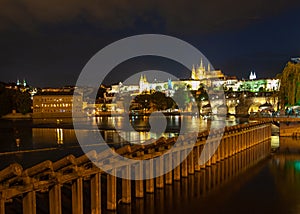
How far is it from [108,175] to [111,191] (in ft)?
2.40

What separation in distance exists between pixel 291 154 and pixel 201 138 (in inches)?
456

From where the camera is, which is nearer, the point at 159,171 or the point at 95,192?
the point at 95,192

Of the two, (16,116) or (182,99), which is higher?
(182,99)

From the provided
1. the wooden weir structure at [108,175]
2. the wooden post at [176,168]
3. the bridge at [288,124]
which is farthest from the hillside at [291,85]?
the wooden post at [176,168]

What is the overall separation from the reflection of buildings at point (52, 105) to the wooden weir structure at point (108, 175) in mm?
113904

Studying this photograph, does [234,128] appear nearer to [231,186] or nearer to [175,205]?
[231,186]

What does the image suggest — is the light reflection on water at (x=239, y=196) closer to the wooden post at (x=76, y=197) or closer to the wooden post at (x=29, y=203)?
the wooden post at (x=76, y=197)

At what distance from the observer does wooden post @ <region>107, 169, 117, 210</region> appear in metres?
13.3

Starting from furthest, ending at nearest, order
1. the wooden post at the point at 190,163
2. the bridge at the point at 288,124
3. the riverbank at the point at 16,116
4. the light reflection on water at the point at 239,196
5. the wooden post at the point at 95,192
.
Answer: the riverbank at the point at 16,116 < the bridge at the point at 288,124 < the wooden post at the point at 190,163 < the light reflection on water at the point at 239,196 < the wooden post at the point at 95,192

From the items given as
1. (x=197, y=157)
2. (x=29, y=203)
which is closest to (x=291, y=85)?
(x=197, y=157)

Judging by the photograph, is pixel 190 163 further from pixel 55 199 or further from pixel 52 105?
pixel 52 105

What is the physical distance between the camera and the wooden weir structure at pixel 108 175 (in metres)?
9.76

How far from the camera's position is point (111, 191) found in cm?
1355

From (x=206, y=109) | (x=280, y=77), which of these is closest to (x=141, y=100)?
(x=206, y=109)
